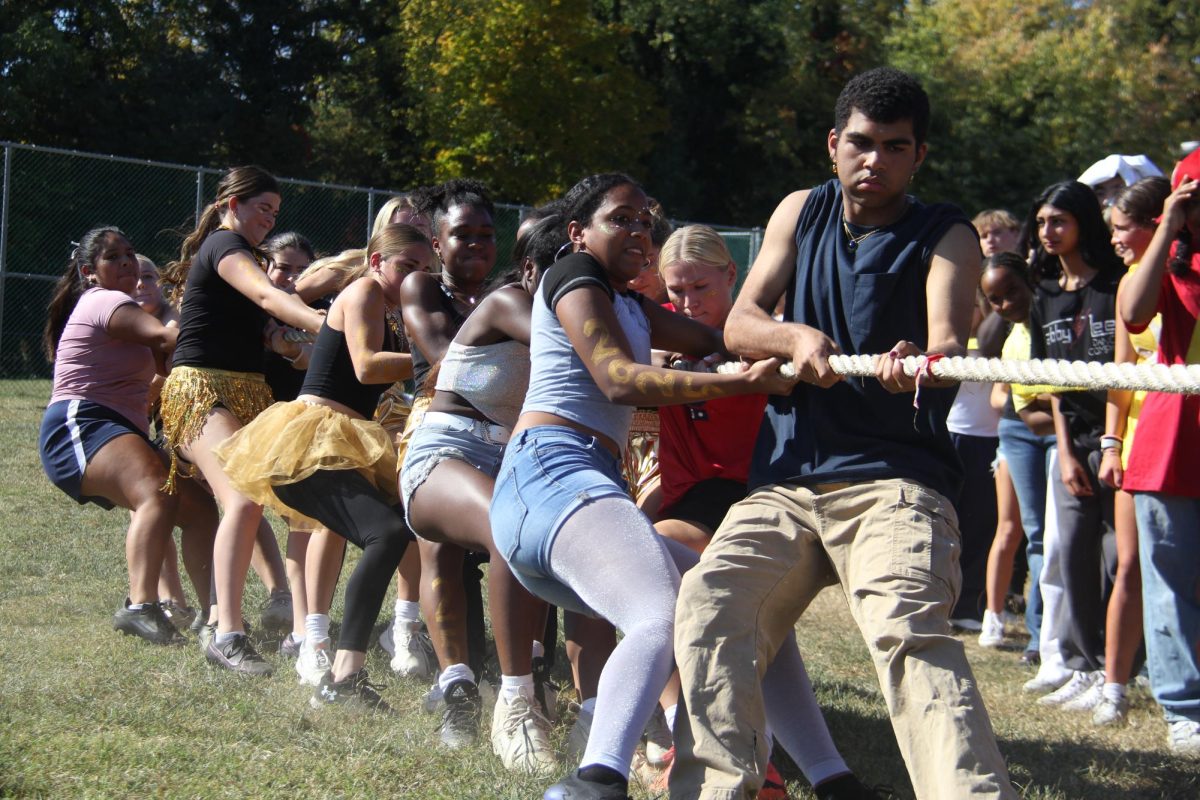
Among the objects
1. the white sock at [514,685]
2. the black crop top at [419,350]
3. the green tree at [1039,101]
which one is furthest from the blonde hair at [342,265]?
the green tree at [1039,101]

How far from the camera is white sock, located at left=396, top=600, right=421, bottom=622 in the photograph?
537cm

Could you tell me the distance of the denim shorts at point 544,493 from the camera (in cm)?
328

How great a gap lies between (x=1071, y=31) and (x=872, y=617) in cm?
3688

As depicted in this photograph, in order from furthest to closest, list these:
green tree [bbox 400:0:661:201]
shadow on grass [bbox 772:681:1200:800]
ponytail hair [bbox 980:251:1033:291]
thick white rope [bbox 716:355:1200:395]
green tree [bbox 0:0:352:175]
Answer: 1. green tree [bbox 400:0:661:201]
2. green tree [bbox 0:0:352:175]
3. ponytail hair [bbox 980:251:1033:291]
4. shadow on grass [bbox 772:681:1200:800]
5. thick white rope [bbox 716:355:1200:395]

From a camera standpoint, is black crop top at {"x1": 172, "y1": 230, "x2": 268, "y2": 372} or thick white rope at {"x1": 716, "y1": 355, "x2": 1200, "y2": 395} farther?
black crop top at {"x1": 172, "y1": 230, "x2": 268, "y2": 372}

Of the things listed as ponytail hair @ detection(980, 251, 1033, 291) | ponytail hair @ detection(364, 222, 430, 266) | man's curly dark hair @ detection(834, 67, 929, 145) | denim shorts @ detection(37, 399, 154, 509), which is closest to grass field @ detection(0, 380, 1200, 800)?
denim shorts @ detection(37, 399, 154, 509)

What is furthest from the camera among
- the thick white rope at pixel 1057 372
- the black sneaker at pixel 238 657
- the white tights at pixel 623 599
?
the black sneaker at pixel 238 657

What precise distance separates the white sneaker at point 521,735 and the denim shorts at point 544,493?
1.62 ft

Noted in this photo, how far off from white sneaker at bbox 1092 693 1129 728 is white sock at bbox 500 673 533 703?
7.97 feet

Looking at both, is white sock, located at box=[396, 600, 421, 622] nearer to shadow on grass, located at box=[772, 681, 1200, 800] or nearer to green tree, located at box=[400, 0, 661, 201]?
shadow on grass, located at box=[772, 681, 1200, 800]

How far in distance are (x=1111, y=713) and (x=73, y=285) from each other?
4.87m

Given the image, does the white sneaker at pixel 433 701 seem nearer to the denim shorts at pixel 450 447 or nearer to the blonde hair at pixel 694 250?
the denim shorts at pixel 450 447

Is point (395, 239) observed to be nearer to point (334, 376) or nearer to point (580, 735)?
point (334, 376)

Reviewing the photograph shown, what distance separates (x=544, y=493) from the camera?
3324 mm
